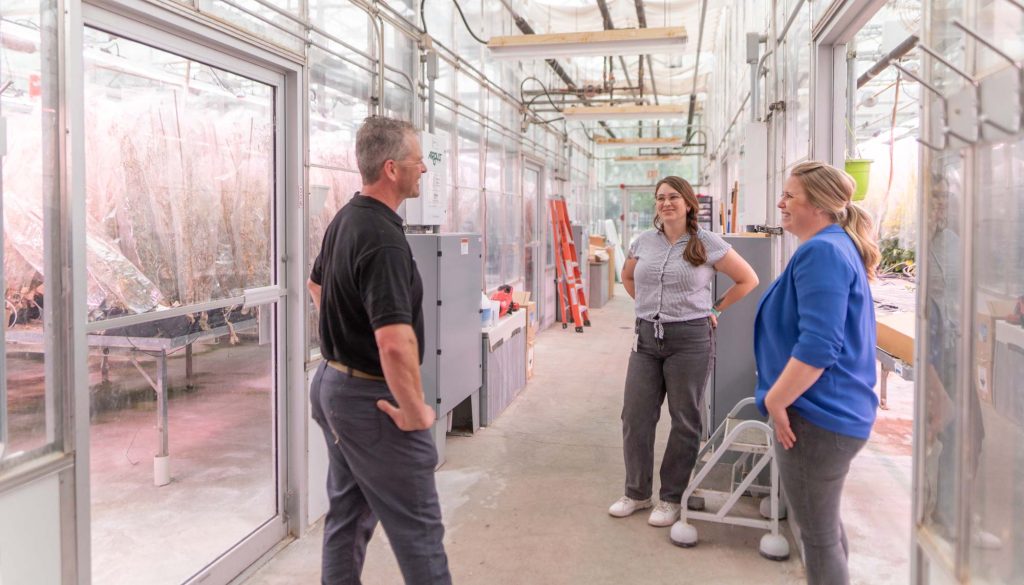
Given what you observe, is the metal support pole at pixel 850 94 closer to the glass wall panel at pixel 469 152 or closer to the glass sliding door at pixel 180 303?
the glass sliding door at pixel 180 303

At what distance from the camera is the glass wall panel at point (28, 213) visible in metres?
1.66

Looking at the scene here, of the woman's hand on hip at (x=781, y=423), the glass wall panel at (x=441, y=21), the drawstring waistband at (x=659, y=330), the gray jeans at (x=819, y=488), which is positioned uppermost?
the glass wall panel at (x=441, y=21)

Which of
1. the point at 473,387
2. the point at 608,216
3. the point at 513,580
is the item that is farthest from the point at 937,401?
the point at 608,216

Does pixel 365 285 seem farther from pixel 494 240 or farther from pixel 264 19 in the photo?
pixel 494 240

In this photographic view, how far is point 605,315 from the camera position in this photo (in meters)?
10.3

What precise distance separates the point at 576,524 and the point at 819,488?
1.51m

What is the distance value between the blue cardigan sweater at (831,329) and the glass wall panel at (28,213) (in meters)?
1.87

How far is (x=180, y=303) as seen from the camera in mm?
2439

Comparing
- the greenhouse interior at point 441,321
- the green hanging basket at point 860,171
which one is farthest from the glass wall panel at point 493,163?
the green hanging basket at point 860,171

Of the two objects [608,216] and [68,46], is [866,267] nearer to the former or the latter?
[68,46]

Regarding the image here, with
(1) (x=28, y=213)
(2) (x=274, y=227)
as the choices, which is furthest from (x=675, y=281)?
(1) (x=28, y=213)

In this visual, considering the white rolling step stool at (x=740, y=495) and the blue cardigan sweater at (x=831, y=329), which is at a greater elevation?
the blue cardigan sweater at (x=831, y=329)

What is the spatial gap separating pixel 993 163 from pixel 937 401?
569 mm

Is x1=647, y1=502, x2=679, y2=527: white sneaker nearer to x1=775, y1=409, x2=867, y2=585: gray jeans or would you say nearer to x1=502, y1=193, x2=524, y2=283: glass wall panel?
x1=775, y1=409, x2=867, y2=585: gray jeans
